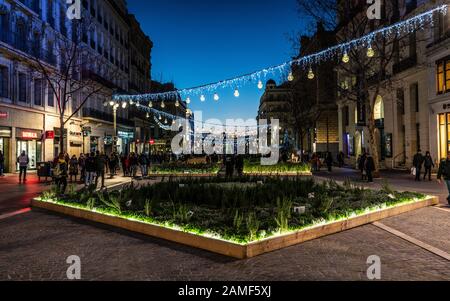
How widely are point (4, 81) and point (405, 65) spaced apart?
2899cm

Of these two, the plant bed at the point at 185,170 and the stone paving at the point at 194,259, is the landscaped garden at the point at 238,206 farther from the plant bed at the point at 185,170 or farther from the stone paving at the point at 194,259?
the plant bed at the point at 185,170

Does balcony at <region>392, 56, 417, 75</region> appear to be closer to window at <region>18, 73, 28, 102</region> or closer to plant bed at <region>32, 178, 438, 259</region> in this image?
plant bed at <region>32, 178, 438, 259</region>

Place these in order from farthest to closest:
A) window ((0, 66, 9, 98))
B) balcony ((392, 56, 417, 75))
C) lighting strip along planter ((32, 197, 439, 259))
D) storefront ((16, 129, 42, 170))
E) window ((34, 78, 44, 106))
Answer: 1. window ((34, 78, 44, 106))
2. storefront ((16, 129, 42, 170))
3. balcony ((392, 56, 417, 75))
4. window ((0, 66, 9, 98))
5. lighting strip along planter ((32, 197, 439, 259))

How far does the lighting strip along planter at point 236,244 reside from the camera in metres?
6.94

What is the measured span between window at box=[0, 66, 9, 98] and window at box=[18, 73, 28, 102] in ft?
5.90

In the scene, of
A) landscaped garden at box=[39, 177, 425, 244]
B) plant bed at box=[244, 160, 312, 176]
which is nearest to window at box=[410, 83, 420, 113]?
plant bed at box=[244, 160, 312, 176]

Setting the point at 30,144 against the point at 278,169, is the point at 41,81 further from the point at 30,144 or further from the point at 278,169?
the point at 278,169

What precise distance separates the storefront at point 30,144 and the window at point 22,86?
2.46m

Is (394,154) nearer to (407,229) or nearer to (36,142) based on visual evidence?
(407,229)

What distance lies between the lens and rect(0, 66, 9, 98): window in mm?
27797

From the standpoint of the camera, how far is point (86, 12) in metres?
40.2

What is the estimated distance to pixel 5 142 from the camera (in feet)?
92.4

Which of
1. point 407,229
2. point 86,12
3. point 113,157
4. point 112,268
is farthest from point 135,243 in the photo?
point 86,12

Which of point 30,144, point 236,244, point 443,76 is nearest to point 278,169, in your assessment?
point 443,76
